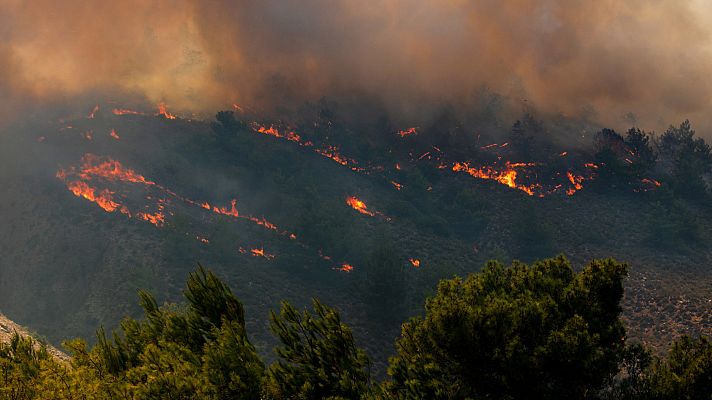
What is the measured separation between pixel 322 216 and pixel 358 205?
23669mm

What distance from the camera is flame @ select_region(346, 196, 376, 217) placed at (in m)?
110

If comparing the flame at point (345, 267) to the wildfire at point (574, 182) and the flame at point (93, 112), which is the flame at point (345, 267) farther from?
the flame at point (93, 112)

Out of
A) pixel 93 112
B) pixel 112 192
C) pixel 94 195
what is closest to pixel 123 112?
pixel 93 112

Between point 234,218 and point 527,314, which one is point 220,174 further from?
point 527,314

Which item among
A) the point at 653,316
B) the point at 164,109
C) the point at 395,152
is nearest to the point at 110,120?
the point at 164,109

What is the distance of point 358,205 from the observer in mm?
113438

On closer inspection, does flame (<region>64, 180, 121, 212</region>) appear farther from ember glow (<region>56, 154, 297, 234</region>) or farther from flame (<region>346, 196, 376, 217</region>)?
flame (<region>346, 196, 376, 217</region>)

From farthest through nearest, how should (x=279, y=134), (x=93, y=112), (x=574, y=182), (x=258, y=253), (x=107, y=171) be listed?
1. (x=279, y=134)
2. (x=574, y=182)
3. (x=93, y=112)
4. (x=107, y=171)
5. (x=258, y=253)

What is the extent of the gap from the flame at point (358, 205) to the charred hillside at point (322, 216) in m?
0.70

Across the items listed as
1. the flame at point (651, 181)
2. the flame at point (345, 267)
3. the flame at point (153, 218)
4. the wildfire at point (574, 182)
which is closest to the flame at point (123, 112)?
the flame at point (153, 218)

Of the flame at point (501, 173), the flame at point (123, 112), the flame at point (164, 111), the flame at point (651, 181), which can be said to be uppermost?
the flame at point (651, 181)

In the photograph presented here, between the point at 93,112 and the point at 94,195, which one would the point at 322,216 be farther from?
the point at 93,112

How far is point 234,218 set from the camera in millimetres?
99938

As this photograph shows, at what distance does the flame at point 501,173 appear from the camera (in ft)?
443
